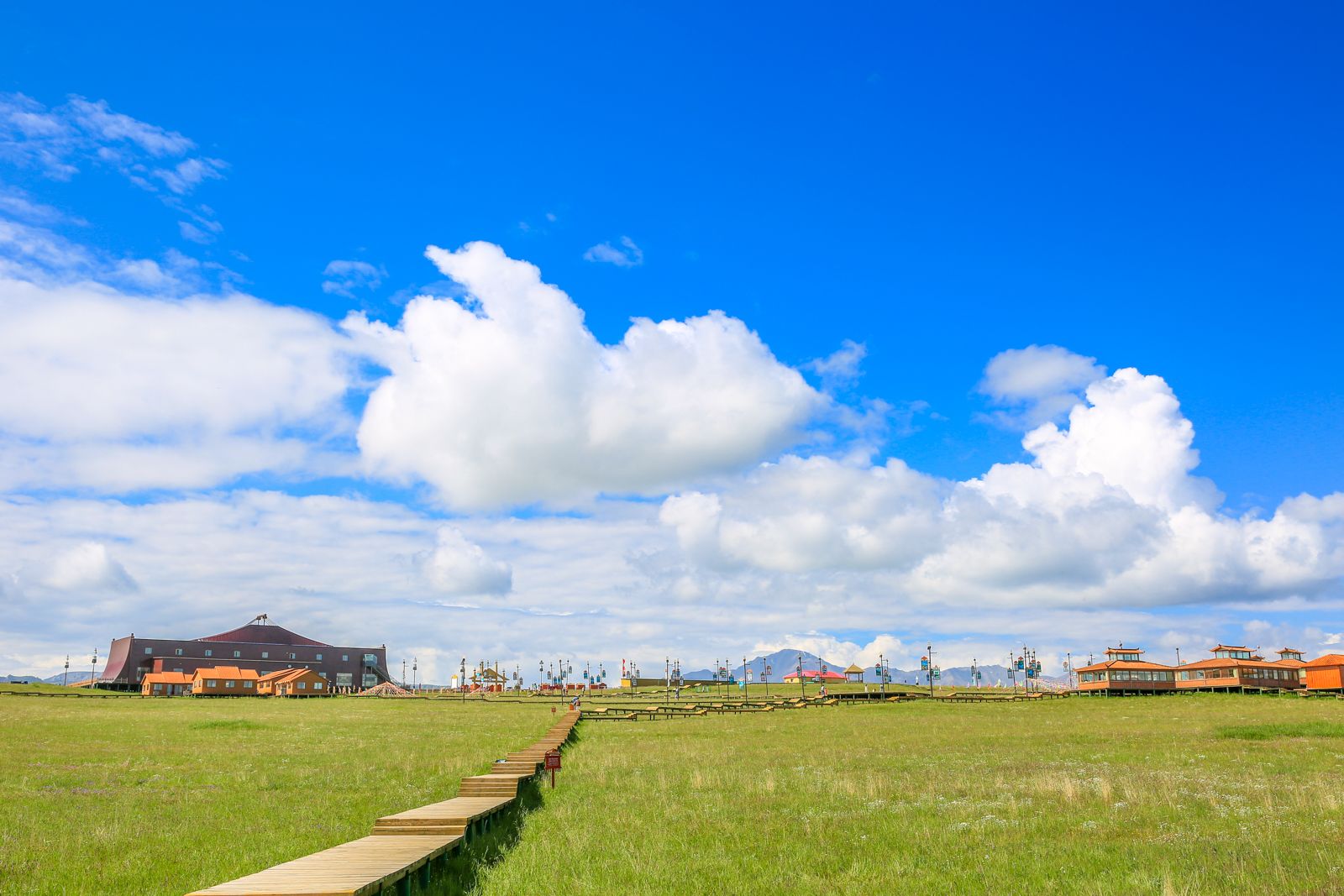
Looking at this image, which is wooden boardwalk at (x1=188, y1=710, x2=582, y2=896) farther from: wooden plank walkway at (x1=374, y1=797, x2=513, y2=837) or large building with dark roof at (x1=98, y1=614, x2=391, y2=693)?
large building with dark roof at (x1=98, y1=614, x2=391, y2=693)

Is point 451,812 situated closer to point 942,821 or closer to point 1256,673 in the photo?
point 942,821

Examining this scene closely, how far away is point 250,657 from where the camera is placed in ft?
553

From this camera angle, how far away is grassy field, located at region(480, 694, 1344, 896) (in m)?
13.2

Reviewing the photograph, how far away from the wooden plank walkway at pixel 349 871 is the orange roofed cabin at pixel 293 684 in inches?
5363

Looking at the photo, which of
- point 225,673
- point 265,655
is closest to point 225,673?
point 225,673

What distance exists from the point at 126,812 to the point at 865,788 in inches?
675

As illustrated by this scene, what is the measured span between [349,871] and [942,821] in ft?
40.2

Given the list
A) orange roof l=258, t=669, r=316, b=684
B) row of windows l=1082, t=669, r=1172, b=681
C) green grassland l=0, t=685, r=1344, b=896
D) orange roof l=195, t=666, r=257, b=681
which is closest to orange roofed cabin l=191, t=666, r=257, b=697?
orange roof l=195, t=666, r=257, b=681

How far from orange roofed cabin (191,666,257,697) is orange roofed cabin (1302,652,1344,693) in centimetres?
14843

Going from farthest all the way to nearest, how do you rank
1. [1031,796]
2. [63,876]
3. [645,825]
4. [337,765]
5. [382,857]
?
[337,765] < [1031,796] < [645,825] < [63,876] < [382,857]

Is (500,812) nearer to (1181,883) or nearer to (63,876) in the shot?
(63,876)

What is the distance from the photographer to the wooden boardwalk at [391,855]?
376 inches

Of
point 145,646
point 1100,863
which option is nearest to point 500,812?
point 1100,863

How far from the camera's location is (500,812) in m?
18.9
